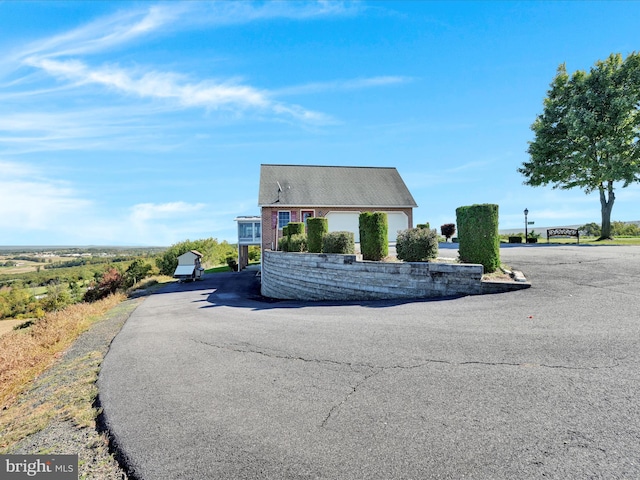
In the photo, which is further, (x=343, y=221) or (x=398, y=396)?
(x=343, y=221)

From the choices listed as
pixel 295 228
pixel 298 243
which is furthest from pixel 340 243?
pixel 295 228

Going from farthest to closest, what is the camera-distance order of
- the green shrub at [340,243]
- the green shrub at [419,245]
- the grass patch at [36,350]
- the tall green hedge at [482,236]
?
the green shrub at [340,243] < the green shrub at [419,245] < the tall green hedge at [482,236] < the grass patch at [36,350]

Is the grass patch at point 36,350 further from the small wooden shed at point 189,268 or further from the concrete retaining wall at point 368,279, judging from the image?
the small wooden shed at point 189,268

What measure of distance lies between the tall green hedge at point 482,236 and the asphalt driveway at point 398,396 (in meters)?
1.86

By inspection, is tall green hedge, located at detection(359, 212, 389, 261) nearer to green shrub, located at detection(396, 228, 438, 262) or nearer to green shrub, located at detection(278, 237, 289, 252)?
green shrub, located at detection(396, 228, 438, 262)

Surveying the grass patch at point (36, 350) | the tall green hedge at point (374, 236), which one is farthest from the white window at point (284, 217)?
the tall green hedge at point (374, 236)

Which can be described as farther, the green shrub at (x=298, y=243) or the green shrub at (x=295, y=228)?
the green shrub at (x=295, y=228)

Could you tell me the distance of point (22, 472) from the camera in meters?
3.14

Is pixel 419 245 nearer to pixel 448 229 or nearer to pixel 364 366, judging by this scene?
pixel 364 366

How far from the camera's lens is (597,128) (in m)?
22.2

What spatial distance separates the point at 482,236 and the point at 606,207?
2191 cm

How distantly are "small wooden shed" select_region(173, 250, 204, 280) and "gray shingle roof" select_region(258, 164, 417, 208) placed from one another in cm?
672

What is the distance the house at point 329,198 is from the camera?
78.0 ft

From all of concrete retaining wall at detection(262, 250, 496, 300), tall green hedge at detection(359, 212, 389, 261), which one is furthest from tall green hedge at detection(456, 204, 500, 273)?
tall green hedge at detection(359, 212, 389, 261)
